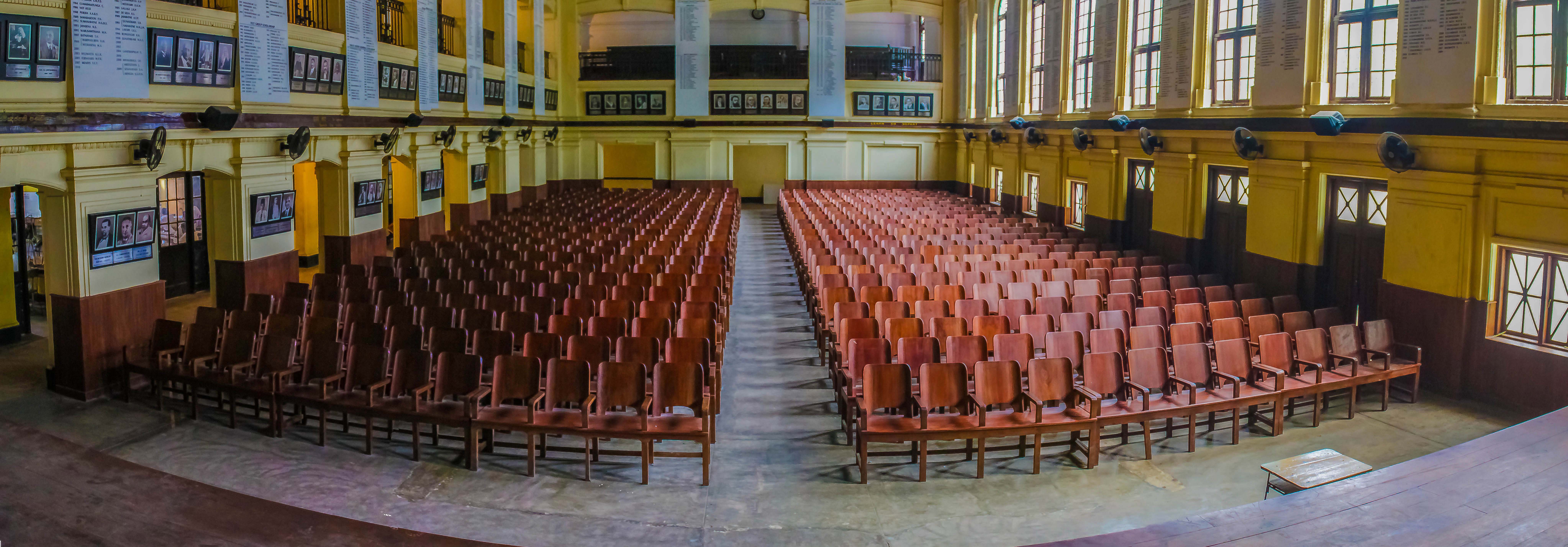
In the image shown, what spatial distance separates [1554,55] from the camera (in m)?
9.02

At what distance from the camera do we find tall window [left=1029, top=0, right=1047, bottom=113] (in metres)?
22.9

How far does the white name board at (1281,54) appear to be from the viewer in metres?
12.4

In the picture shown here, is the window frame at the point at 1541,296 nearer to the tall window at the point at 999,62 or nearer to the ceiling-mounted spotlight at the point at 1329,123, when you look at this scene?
the ceiling-mounted spotlight at the point at 1329,123

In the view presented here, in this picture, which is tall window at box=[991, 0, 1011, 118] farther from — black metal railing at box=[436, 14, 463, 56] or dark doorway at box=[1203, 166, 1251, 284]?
black metal railing at box=[436, 14, 463, 56]

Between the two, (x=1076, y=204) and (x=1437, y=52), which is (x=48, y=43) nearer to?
(x=1437, y=52)

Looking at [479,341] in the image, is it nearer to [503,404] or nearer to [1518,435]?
[503,404]

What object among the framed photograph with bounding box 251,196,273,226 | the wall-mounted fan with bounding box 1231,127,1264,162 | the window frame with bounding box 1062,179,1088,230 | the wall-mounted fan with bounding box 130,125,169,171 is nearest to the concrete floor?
the wall-mounted fan with bounding box 130,125,169,171

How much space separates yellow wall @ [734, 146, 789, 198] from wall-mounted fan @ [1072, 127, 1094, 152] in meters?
18.7

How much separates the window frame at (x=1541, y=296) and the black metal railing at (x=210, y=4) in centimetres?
1497

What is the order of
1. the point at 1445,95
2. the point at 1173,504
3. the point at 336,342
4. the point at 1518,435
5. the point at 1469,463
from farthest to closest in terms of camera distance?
the point at 1445,95, the point at 336,342, the point at 1173,504, the point at 1518,435, the point at 1469,463

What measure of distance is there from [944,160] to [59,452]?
31894 millimetres

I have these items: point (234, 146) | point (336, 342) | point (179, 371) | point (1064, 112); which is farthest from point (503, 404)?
point (1064, 112)

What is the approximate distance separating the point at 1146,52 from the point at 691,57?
19.2 m

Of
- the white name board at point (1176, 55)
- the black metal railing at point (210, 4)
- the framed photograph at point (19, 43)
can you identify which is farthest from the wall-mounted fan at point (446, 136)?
the white name board at point (1176, 55)
